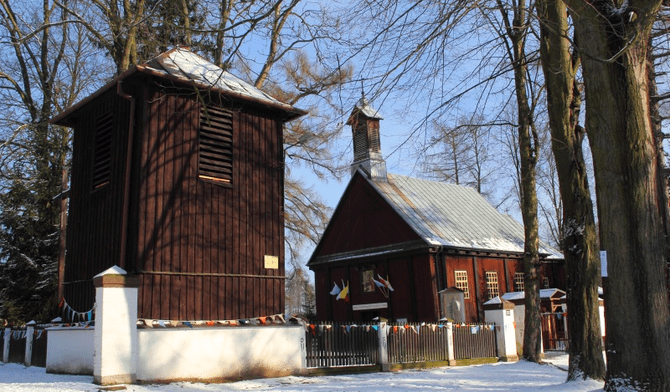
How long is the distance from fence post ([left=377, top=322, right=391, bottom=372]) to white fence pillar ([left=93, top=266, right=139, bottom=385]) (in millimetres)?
6612

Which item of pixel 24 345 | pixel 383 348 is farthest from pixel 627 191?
pixel 24 345

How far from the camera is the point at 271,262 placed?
14.0m

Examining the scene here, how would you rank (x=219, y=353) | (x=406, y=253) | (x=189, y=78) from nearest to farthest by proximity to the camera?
1. (x=219, y=353)
2. (x=189, y=78)
3. (x=406, y=253)

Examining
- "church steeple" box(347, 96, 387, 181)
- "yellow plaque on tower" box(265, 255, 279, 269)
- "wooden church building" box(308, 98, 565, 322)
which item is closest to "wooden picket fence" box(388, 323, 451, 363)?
"yellow plaque on tower" box(265, 255, 279, 269)

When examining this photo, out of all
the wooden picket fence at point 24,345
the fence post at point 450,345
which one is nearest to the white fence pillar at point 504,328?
the fence post at point 450,345

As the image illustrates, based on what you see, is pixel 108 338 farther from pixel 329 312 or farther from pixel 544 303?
pixel 544 303

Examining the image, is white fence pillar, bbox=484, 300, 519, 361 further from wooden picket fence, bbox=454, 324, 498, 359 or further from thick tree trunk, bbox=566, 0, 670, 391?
thick tree trunk, bbox=566, 0, 670, 391

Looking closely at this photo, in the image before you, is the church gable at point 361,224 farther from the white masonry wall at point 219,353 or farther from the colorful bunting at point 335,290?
the white masonry wall at point 219,353

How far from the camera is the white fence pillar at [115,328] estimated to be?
411 inches

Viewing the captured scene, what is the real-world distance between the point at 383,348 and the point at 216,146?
682 centimetres

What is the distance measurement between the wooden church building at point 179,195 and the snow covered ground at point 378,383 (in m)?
1.76

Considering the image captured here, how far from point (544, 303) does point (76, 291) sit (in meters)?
20.7

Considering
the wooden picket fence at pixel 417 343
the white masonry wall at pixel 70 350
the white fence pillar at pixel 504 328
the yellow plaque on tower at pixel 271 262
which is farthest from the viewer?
the white fence pillar at pixel 504 328

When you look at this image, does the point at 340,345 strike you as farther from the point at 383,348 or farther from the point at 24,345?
the point at 24,345
